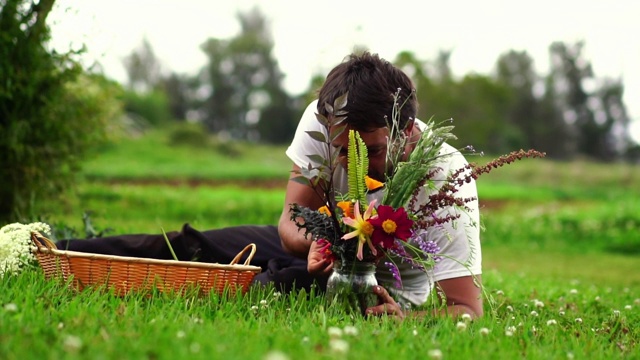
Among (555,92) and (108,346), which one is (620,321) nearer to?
(108,346)

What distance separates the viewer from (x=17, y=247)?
3.77m

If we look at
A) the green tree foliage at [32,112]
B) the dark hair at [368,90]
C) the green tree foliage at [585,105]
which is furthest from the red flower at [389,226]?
the green tree foliage at [585,105]

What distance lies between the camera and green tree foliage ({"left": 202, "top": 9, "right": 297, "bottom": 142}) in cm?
4475

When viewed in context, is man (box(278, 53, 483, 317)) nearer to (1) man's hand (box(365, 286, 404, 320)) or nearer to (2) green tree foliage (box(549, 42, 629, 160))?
(1) man's hand (box(365, 286, 404, 320))

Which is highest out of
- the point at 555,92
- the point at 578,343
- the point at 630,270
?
the point at 555,92

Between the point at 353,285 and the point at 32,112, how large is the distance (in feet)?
14.4

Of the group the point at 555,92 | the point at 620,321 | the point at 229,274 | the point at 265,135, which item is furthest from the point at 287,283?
the point at 555,92

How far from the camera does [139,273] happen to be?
3441 millimetres

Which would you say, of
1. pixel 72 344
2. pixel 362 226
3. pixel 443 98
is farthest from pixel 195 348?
pixel 443 98

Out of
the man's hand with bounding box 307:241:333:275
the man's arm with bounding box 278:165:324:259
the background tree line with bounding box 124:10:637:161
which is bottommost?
the man's hand with bounding box 307:241:333:275

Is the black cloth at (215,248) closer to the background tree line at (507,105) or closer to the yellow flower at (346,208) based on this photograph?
the yellow flower at (346,208)

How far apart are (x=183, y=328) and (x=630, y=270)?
7.79m

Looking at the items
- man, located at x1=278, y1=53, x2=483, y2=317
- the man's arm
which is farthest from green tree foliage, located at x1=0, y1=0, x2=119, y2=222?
man, located at x1=278, y1=53, x2=483, y2=317

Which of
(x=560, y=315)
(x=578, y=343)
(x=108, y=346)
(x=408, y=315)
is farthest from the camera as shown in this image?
(x=560, y=315)
